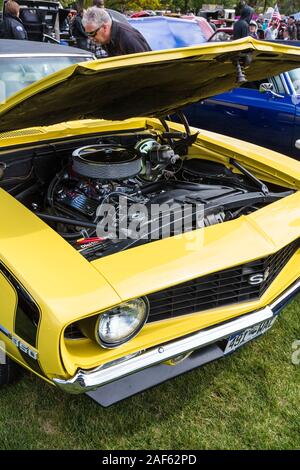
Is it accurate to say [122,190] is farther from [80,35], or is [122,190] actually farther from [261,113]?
[80,35]

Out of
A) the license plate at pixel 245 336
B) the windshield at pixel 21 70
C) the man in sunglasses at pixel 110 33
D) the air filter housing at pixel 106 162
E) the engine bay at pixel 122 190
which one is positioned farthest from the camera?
the man in sunglasses at pixel 110 33

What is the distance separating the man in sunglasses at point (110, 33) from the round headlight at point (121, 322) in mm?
2297

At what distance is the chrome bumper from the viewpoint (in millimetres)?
1456

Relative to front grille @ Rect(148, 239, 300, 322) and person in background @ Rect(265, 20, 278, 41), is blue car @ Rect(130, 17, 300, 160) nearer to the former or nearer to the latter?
front grille @ Rect(148, 239, 300, 322)

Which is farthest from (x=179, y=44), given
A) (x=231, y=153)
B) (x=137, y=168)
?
(x=137, y=168)

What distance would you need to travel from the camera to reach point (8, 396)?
1983 millimetres

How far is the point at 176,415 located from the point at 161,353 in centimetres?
53

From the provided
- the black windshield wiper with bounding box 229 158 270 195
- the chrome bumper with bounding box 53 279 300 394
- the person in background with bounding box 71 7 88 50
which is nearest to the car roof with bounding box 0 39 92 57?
the black windshield wiper with bounding box 229 158 270 195

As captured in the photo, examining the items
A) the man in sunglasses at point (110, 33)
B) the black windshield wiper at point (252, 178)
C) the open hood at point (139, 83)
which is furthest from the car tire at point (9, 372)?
the man in sunglasses at point (110, 33)

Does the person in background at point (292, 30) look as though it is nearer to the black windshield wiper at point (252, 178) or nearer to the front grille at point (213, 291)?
the black windshield wiper at point (252, 178)

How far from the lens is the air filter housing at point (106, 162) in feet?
7.11

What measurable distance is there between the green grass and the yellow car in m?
0.22
